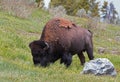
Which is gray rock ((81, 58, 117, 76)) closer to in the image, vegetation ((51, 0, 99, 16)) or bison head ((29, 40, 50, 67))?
bison head ((29, 40, 50, 67))

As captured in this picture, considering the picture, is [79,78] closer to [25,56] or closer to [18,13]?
[25,56]

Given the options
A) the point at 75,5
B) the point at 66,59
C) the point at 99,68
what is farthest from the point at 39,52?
the point at 75,5

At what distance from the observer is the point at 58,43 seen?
14.3 m

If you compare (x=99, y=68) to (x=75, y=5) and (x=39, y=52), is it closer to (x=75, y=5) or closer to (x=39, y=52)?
(x=39, y=52)

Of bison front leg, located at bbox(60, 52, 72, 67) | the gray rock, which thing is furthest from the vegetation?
the gray rock

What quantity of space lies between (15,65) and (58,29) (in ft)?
9.62

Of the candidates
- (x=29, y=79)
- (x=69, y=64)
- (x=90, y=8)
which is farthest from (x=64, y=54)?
(x=90, y=8)

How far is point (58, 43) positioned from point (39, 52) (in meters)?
1.17

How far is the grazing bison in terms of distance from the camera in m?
13.3

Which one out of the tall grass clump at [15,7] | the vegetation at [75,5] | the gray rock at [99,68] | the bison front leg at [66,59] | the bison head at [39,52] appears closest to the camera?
the gray rock at [99,68]

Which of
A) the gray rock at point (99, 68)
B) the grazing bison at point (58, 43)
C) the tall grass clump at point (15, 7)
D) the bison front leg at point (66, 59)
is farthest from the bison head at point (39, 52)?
the tall grass clump at point (15, 7)

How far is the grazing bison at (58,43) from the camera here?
1330cm

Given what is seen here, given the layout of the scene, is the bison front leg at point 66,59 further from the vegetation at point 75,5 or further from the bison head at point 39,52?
the vegetation at point 75,5

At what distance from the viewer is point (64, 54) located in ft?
47.5
